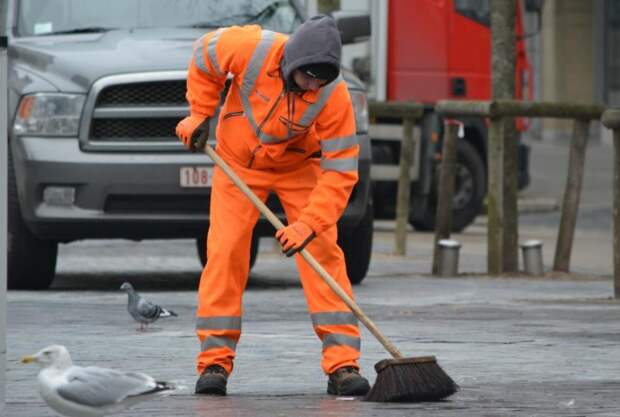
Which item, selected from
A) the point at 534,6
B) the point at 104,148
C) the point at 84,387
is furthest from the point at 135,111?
the point at 534,6

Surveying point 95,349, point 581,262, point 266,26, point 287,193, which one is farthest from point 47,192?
point 581,262

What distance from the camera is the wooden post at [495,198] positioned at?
43.5 ft

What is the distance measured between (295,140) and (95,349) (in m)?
1.56

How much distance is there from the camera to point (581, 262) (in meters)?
15.2

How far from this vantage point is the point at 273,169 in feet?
25.4

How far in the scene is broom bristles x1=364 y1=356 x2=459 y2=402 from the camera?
7047mm

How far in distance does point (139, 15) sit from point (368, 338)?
11.6ft

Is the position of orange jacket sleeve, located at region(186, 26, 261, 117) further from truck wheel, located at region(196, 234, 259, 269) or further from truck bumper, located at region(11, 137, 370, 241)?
truck wheel, located at region(196, 234, 259, 269)

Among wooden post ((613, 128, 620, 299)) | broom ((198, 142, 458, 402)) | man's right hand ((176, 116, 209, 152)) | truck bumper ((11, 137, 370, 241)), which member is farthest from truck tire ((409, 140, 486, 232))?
broom ((198, 142, 458, 402))

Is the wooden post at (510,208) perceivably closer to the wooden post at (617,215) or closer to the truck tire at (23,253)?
the wooden post at (617,215)

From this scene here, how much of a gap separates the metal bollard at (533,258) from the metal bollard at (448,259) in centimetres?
54

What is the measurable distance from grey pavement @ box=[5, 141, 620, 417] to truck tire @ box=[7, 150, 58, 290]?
0.15 metres

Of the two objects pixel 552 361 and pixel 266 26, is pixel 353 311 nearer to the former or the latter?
pixel 552 361

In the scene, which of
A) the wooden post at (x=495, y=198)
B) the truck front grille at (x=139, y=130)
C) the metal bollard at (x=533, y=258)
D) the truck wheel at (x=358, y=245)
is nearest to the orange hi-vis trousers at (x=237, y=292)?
the truck front grille at (x=139, y=130)
